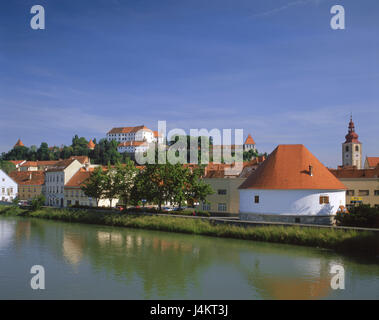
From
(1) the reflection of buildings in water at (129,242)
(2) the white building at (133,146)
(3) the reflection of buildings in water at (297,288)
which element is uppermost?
(2) the white building at (133,146)

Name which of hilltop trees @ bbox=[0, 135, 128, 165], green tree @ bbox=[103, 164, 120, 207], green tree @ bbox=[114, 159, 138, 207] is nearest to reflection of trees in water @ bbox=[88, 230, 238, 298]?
green tree @ bbox=[114, 159, 138, 207]

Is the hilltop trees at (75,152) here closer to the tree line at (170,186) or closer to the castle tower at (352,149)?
the castle tower at (352,149)

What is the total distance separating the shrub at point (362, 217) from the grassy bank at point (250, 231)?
2.45 meters

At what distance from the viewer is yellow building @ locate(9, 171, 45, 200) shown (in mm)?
84938

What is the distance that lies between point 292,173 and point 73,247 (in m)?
20.5

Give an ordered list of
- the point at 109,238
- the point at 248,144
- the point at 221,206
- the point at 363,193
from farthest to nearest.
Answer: the point at 248,144 < the point at 363,193 < the point at 221,206 < the point at 109,238

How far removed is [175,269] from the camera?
2527cm

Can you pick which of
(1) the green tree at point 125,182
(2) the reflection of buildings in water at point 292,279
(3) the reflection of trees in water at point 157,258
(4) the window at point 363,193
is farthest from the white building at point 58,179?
(2) the reflection of buildings in water at point 292,279

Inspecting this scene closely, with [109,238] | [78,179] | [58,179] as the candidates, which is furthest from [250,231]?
[58,179]

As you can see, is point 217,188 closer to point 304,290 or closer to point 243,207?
point 243,207

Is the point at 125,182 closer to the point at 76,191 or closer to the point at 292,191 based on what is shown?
the point at 76,191

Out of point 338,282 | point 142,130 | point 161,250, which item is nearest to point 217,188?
point 161,250

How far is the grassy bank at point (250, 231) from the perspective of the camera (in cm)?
3011
